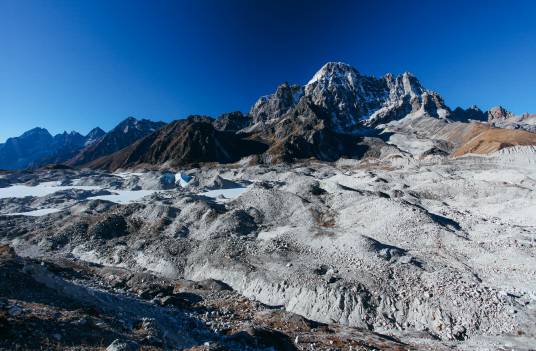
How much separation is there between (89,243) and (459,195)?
60.1m

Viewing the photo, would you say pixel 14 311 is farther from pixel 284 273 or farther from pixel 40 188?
pixel 40 188

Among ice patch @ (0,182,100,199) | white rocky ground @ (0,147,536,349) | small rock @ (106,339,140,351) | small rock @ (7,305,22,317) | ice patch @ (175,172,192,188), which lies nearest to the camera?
small rock @ (106,339,140,351)

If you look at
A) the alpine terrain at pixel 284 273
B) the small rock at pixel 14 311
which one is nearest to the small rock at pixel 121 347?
the alpine terrain at pixel 284 273

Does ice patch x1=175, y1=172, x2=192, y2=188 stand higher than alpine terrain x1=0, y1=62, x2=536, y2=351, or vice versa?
ice patch x1=175, y1=172, x2=192, y2=188

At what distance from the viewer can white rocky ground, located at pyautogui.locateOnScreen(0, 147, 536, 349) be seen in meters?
28.3

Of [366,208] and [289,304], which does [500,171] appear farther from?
[289,304]

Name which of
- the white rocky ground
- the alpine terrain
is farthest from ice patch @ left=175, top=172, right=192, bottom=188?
the white rocky ground

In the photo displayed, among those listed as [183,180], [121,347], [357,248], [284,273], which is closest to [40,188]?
[183,180]

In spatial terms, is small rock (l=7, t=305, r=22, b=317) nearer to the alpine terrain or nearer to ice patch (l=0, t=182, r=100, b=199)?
the alpine terrain

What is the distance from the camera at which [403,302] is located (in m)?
30.0

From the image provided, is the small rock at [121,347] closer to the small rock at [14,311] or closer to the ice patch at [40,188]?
the small rock at [14,311]

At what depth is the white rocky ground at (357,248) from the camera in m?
28.3

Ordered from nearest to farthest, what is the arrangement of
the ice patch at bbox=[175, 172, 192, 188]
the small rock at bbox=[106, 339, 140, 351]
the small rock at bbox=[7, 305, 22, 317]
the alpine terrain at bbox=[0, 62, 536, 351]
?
1. the small rock at bbox=[106, 339, 140, 351]
2. the small rock at bbox=[7, 305, 22, 317]
3. the alpine terrain at bbox=[0, 62, 536, 351]
4. the ice patch at bbox=[175, 172, 192, 188]

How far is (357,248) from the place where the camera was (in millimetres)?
38438
